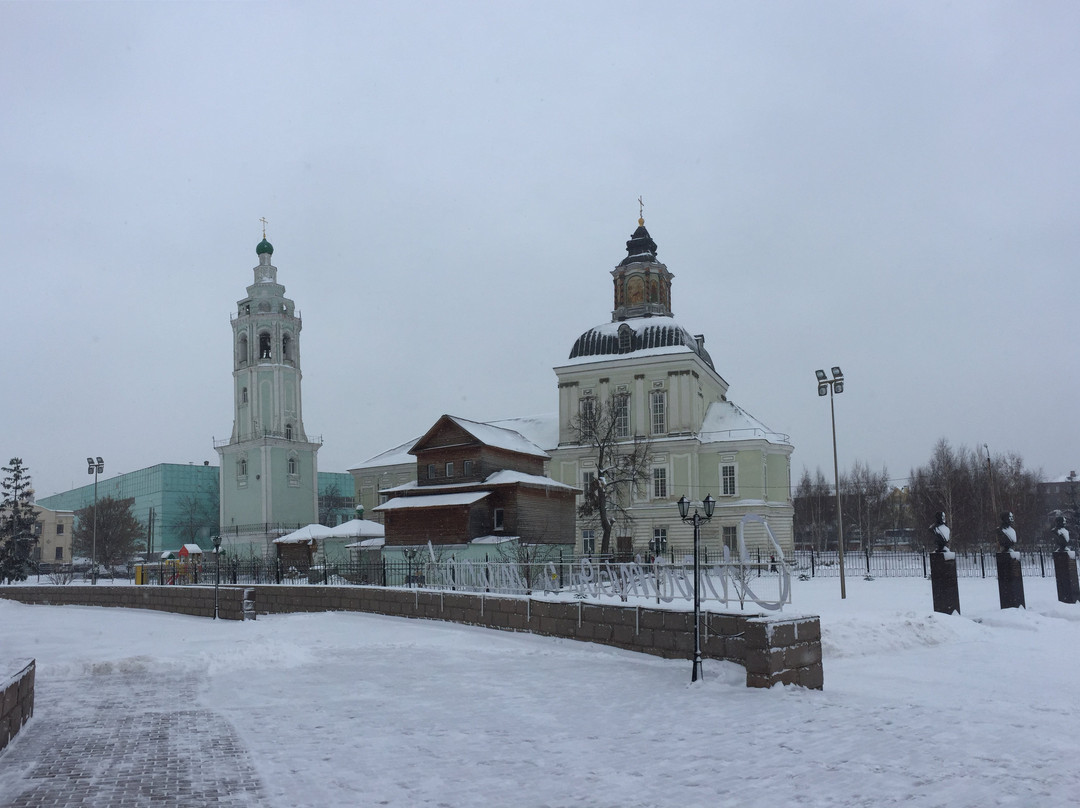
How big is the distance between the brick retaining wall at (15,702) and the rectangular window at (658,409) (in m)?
47.5

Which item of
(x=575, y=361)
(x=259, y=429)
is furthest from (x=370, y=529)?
(x=259, y=429)

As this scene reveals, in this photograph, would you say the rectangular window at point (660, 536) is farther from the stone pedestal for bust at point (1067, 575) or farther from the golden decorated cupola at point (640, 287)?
the stone pedestal for bust at point (1067, 575)

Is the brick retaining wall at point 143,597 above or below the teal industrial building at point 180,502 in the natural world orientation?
below

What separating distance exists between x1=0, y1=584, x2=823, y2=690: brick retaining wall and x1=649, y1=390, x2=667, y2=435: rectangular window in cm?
3181

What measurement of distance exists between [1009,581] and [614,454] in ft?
92.9

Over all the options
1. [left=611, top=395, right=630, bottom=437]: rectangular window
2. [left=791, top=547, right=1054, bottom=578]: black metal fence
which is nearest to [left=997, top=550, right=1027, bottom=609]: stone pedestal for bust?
[left=791, top=547, right=1054, bottom=578]: black metal fence

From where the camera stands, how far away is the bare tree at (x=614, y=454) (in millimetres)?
48656

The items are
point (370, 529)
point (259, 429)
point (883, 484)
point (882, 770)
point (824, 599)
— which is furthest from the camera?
point (883, 484)

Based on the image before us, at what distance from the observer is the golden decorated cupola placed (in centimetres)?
6084

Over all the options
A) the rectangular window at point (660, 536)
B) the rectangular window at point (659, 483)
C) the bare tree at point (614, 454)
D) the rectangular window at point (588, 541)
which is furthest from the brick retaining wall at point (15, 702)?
the rectangular window at point (659, 483)

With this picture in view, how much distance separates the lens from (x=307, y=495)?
68500mm

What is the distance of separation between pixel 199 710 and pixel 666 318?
5015cm

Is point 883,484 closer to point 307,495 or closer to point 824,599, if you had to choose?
point 307,495

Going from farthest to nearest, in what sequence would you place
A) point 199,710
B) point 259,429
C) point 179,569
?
1. point 259,429
2. point 179,569
3. point 199,710
